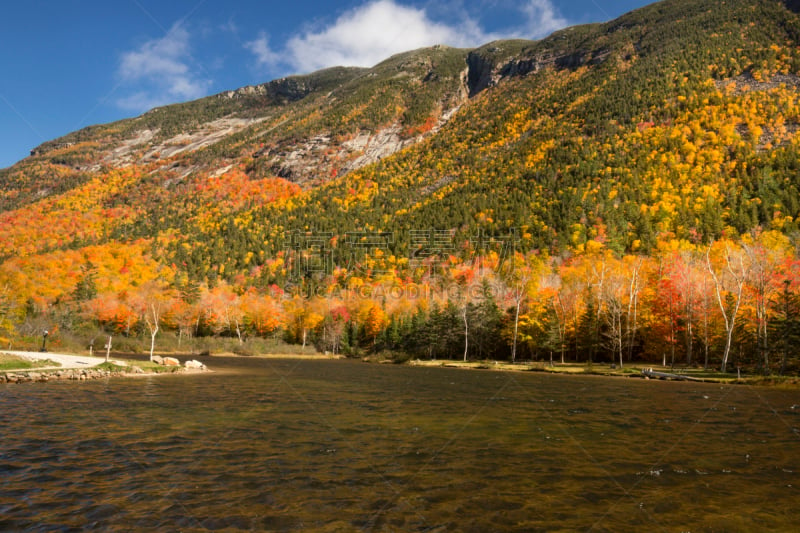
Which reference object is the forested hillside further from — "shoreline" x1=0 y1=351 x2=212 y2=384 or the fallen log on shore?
"shoreline" x1=0 y1=351 x2=212 y2=384

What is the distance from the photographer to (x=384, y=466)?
1234cm

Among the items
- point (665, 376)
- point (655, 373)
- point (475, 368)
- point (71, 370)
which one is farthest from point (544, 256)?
point (71, 370)

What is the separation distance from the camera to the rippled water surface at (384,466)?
340 inches

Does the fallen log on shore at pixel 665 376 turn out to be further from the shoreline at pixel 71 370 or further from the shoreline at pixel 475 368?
the shoreline at pixel 71 370

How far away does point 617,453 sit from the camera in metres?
14.3

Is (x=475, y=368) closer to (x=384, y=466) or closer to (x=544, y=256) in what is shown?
(x=384, y=466)

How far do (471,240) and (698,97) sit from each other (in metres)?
107

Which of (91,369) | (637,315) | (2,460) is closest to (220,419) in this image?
(2,460)

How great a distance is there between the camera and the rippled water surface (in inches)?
340

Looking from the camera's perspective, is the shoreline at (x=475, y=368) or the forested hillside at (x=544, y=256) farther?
the forested hillside at (x=544, y=256)

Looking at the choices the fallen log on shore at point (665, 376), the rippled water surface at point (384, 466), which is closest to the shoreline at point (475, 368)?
the fallen log on shore at point (665, 376)

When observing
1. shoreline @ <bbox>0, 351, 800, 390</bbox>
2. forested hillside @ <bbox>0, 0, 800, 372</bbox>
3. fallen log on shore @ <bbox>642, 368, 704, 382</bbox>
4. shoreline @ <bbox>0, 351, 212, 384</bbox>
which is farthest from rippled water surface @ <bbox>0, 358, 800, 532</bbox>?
forested hillside @ <bbox>0, 0, 800, 372</bbox>

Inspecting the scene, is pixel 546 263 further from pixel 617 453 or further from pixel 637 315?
pixel 617 453

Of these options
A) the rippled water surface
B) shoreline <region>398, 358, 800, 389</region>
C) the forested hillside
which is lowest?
shoreline <region>398, 358, 800, 389</region>
